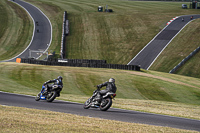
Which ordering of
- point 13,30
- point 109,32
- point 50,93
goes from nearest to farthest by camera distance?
point 50,93, point 13,30, point 109,32

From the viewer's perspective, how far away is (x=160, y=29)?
76312mm

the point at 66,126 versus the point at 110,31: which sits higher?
the point at 110,31

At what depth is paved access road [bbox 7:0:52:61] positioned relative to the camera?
64938 millimetres

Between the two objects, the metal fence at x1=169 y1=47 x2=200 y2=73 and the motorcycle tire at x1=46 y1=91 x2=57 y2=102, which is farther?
the metal fence at x1=169 y1=47 x2=200 y2=73

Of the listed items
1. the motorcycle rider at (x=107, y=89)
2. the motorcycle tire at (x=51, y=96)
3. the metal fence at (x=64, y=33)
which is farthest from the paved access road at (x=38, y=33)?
the motorcycle rider at (x=107, y=89)

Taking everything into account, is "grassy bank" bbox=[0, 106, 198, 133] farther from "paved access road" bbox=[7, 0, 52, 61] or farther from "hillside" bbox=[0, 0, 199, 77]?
"paved access road" bbox=[7, 0, 52, 61]

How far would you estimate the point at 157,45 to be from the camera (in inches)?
2591

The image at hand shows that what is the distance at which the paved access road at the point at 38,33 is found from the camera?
6494 centimetres

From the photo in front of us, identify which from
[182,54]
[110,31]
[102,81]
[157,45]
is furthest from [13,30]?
[102,81]

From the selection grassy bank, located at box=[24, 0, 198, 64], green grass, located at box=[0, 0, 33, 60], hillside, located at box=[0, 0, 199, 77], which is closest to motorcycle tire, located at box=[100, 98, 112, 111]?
hillside, located at box=[0, 0, 199, 77]

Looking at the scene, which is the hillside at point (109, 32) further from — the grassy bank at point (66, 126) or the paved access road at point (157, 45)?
the grassy bank at point (66, 126)

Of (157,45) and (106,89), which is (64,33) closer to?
(157,45)

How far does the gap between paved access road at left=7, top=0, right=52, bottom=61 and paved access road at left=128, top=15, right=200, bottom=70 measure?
21009 millimetres

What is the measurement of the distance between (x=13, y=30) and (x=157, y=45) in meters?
36.6
